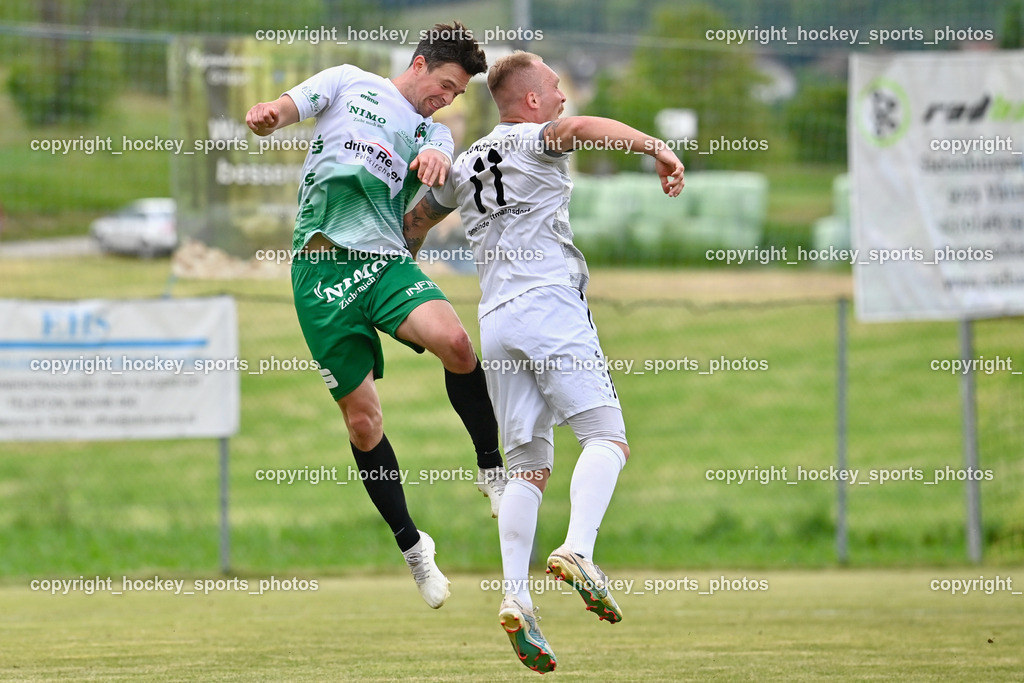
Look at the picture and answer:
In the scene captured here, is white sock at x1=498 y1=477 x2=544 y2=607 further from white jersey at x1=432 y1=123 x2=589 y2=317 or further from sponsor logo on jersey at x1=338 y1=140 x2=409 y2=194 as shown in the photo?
sponsor logo on jersey at x1=338 y1=140 x2=409 y2=194

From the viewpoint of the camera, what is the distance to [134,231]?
47.3ft

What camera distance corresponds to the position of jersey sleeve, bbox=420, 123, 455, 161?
17.3ft

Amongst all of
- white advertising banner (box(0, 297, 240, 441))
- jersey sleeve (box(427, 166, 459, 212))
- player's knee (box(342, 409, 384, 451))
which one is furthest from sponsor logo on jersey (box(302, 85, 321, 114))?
white advertising banner (box(0, 297, 240, 441))

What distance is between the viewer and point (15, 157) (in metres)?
14.4

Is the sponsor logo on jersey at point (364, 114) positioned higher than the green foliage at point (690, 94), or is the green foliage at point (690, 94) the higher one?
the sponsor logo on jersey at point (364, 114)

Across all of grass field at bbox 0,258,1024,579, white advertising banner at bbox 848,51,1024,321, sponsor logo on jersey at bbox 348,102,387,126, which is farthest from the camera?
grass field at bbox 0,258,1024,579

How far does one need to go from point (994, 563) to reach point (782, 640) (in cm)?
496

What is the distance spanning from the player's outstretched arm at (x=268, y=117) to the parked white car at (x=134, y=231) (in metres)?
8.62

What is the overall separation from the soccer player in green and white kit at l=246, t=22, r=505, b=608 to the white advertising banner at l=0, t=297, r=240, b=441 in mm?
4111

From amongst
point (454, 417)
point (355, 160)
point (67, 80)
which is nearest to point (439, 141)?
point (355, 160)

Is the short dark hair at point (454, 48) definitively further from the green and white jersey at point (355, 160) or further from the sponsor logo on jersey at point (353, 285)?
the sponsor logo on jersey at point (353, 285)

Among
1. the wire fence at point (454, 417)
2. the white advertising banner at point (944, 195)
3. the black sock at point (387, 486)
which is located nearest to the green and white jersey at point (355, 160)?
the black sock at point (387, 486)

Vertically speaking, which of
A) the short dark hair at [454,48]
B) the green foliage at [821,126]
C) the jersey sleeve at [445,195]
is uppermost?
the short dark hair at [454,48]

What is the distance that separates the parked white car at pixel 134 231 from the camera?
1408cm
